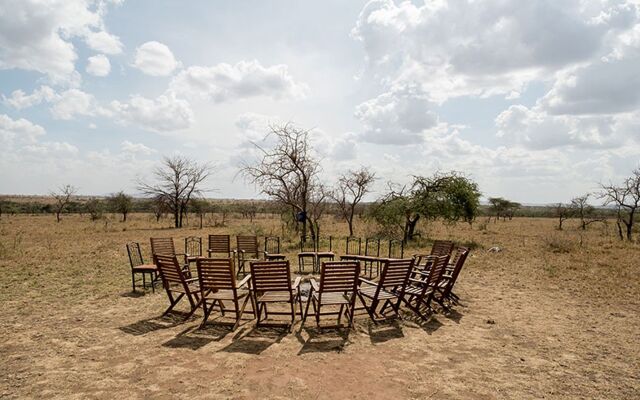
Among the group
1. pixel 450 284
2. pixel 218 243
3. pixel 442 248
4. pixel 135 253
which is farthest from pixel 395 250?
pixel 135 253

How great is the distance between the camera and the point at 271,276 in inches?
234

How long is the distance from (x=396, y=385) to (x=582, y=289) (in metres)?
7.26

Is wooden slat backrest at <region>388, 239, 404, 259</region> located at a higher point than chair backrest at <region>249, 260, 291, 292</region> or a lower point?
lower

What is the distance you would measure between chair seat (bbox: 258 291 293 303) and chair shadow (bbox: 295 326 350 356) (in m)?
0.55

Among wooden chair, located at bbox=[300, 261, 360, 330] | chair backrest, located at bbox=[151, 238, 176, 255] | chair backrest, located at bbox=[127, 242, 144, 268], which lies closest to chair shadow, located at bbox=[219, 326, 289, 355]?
wooden chair, located at bbox=[300, 261, 360, 330]

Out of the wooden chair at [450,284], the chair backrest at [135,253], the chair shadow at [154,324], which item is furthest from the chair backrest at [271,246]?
the wooden chair at [450,284]

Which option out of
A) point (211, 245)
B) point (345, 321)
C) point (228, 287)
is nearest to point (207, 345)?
point (228, 287)

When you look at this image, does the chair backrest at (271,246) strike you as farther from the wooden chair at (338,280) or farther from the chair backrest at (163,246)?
the wooden chair at (338,280)

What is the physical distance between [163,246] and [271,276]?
5345mm

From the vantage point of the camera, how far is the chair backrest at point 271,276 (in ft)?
19.4

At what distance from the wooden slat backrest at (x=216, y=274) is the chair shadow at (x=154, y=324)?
0.97m

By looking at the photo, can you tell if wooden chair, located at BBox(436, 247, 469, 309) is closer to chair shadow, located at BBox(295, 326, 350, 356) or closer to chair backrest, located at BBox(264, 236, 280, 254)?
chair shadow, located at BBox(295, 326, 350, 356)

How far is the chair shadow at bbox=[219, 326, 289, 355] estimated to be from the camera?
5.29 meters

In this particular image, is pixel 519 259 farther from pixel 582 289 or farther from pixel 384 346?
pixel 384 346
